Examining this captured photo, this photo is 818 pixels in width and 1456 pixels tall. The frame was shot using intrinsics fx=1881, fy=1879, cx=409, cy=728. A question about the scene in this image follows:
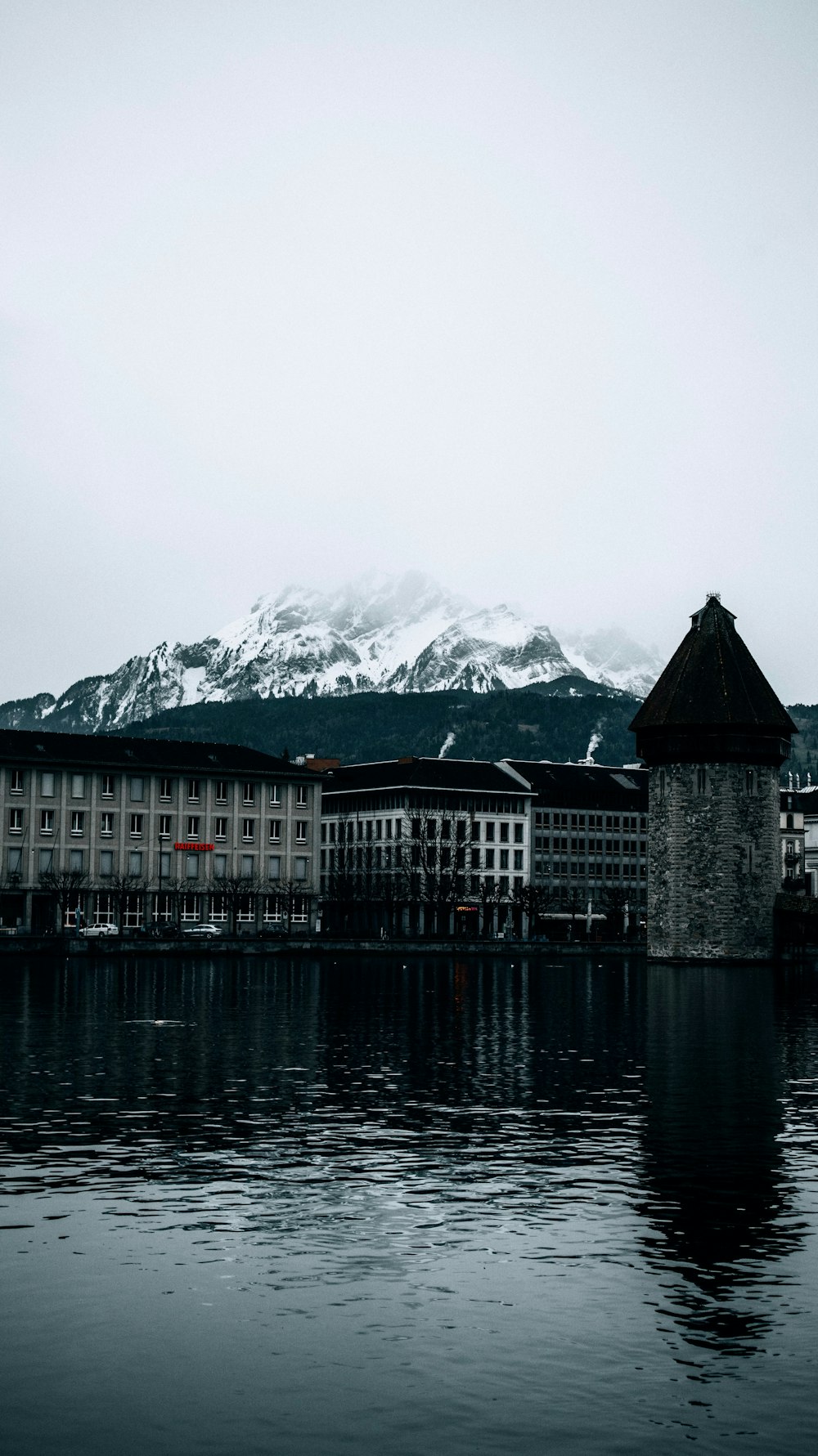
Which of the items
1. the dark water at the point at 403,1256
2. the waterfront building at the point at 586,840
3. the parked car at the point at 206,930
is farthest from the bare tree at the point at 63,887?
the dark water at the point at 403,1256

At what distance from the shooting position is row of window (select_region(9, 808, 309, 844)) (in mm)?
144000

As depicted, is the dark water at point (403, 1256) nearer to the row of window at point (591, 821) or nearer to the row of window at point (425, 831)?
the row of window at point (425, 831)

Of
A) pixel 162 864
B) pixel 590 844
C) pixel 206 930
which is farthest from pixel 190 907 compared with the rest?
pixel 590 844

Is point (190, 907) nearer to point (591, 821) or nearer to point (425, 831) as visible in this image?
point (425, 831)

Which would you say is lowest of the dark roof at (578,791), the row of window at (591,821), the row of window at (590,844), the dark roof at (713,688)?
the row of window at (590,844)

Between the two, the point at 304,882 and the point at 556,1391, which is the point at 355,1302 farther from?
the point at 304,882

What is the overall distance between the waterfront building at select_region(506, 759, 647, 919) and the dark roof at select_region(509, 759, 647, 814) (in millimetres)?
84

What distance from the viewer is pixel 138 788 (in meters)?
150

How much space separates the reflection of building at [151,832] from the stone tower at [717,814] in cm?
3513

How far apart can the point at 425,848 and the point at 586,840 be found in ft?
101

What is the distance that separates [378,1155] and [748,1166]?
4.70 m

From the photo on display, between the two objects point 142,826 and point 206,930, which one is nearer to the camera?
point 206,930

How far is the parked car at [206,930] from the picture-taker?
133625 mm

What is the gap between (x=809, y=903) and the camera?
136000 millimetres
